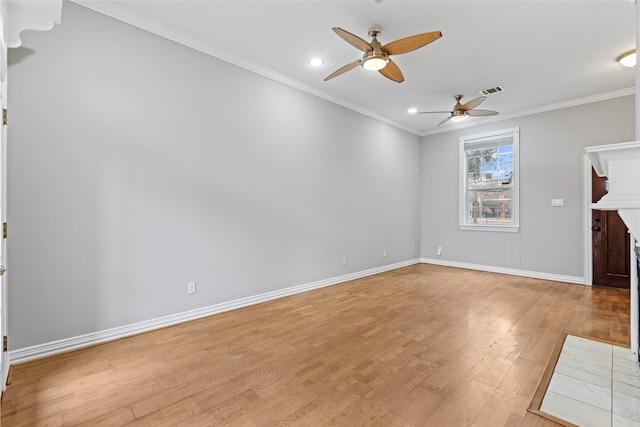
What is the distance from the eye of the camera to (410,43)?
268cm

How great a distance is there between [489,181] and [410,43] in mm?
4099

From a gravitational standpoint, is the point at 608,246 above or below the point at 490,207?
below

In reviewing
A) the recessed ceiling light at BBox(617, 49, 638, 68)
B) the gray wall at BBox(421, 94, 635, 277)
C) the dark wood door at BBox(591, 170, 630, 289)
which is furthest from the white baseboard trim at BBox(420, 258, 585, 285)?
the recessed ceiling light at BBox(617, 49, 638, 68)

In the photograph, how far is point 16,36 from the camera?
6.39ft

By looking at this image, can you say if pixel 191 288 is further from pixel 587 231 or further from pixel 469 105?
pixel 587 231

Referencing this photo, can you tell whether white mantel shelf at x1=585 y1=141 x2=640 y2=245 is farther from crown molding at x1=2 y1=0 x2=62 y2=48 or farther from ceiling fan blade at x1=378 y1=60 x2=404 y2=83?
crown molding at x1=2 y1=0 x2=62 y2=48

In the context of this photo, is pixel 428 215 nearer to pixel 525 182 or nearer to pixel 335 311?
pixel 525 182

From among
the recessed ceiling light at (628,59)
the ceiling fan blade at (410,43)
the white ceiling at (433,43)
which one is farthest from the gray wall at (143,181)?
the recessed ceiling light at (628,59)

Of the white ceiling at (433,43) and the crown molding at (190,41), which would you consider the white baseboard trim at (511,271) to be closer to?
the white ceiling at (433,43)

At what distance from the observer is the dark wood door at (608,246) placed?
4414mm

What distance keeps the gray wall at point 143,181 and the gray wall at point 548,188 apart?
11.2 ft

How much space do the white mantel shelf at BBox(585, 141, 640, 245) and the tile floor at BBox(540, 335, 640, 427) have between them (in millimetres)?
1085

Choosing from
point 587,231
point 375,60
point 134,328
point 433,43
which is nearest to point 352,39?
point 375,60

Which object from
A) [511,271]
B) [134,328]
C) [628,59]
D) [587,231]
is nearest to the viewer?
[134,328]
